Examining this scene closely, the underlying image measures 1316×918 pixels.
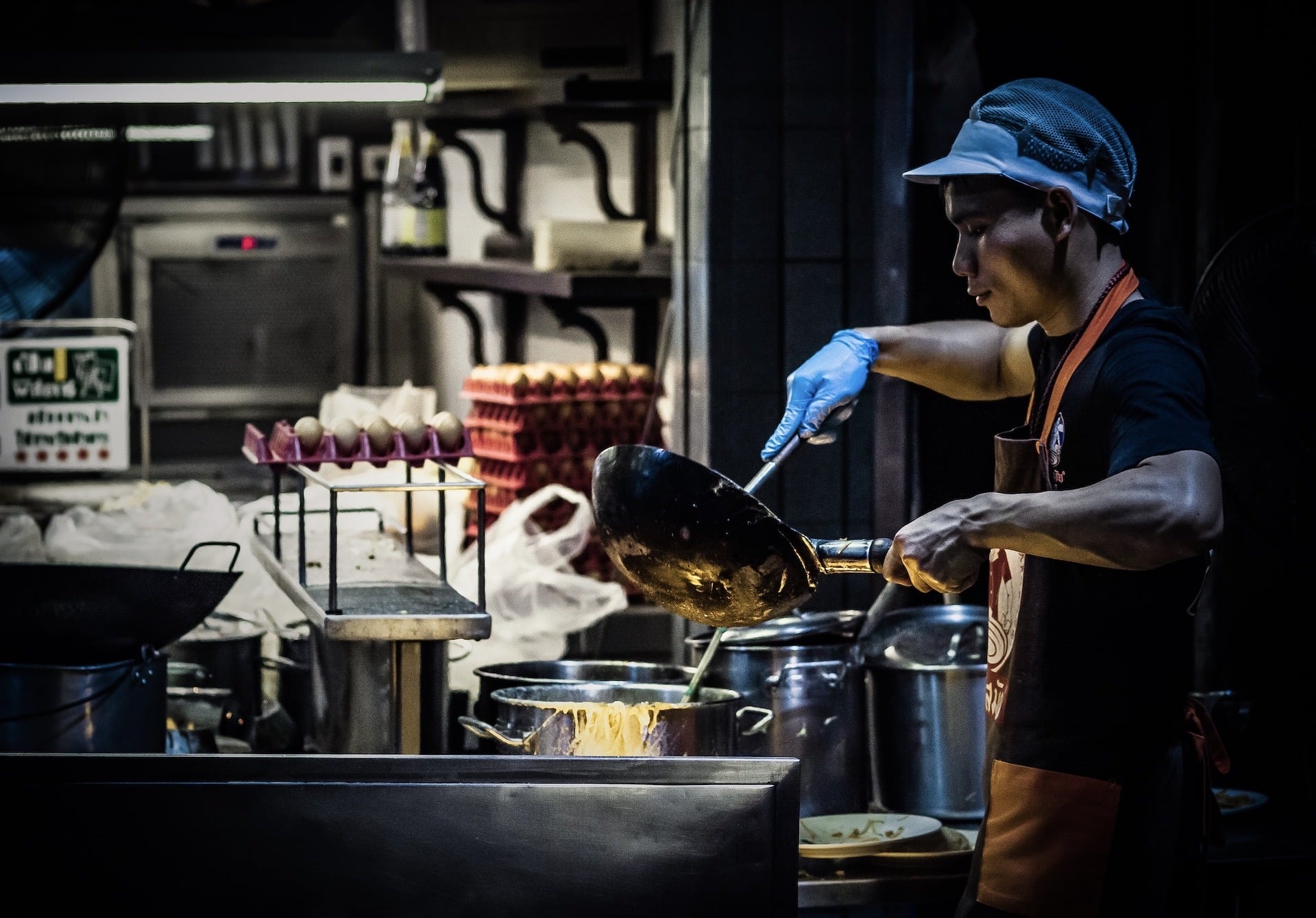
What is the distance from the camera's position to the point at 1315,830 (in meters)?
3.08

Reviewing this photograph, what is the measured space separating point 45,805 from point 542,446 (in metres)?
3.04

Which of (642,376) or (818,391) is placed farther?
(642,376)

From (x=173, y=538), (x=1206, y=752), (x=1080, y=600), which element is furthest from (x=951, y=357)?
(x=173, y=538)

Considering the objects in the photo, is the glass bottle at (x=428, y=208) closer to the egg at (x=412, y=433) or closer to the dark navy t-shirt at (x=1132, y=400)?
the egg at (x=412, y=433)

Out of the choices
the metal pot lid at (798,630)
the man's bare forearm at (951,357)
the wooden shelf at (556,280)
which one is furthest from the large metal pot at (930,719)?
the wooden shelf at (556,280)

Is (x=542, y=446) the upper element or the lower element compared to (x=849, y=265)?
lower

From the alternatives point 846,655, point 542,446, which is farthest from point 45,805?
point 542,446

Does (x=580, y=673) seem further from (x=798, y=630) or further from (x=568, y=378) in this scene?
(x=568, y=378)

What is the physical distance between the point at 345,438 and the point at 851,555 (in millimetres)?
1524

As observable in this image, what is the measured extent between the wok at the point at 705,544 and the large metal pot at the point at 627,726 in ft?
1.60

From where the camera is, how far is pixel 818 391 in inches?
94.1

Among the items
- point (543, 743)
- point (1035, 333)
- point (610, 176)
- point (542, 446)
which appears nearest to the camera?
point (1035, 333)

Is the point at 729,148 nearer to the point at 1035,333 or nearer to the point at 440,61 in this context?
the point at 440,61

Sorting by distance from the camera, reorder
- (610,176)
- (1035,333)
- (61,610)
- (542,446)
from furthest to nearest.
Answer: (610,176)
(542,446)
(61,610)
(1035,333)
